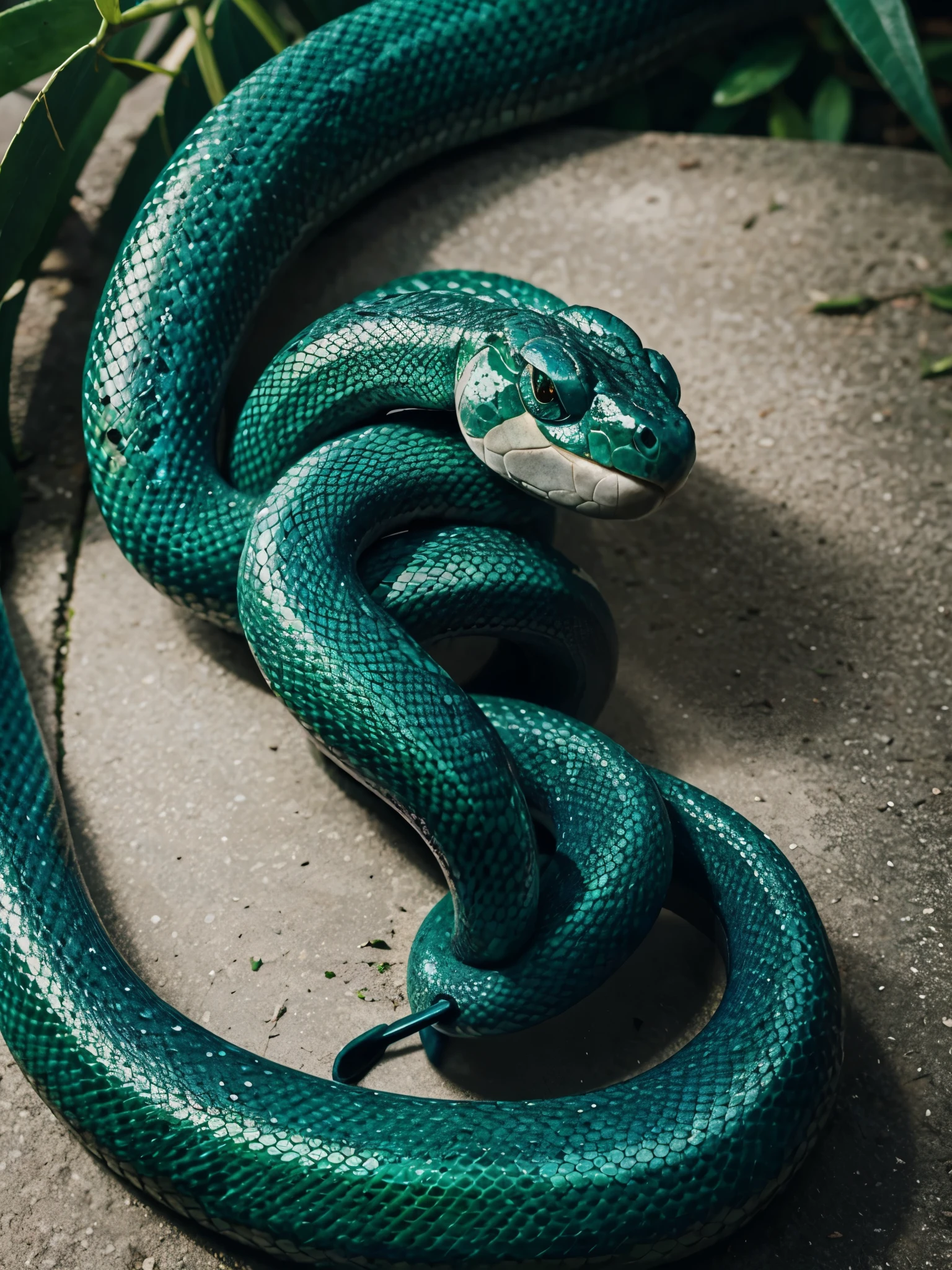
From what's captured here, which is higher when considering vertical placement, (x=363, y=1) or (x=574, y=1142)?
(x=363, y=1)

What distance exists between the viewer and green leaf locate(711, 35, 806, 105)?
9.25 feet

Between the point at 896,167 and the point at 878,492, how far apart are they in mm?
939

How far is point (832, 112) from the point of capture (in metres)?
2.87

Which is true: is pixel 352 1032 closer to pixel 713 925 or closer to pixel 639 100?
pixel 713 925

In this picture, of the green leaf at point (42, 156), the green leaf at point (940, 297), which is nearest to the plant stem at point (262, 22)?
the green leaf at point (42, 156)

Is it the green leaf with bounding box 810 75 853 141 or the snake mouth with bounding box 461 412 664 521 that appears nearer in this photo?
the snake mouth with bounding box 461 412 664 521

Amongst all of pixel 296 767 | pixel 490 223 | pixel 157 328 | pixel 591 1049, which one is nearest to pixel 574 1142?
pixel 591 1049

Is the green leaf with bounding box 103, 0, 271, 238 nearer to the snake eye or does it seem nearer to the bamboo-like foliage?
the bamboo-like foliage

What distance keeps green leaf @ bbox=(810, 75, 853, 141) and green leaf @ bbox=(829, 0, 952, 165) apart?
396 millimetres

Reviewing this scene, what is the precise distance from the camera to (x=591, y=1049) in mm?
1621

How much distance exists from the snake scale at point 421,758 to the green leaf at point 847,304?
85cm

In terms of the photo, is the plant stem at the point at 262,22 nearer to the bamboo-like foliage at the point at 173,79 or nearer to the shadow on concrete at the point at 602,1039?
the bamboo-like foliage at the point at 173,79

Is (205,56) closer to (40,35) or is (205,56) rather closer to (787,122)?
(40,35)

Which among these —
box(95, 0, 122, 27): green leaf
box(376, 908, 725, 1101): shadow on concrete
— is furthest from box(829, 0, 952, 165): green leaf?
box(376, 908, 725, 1101): shadow on concrete
